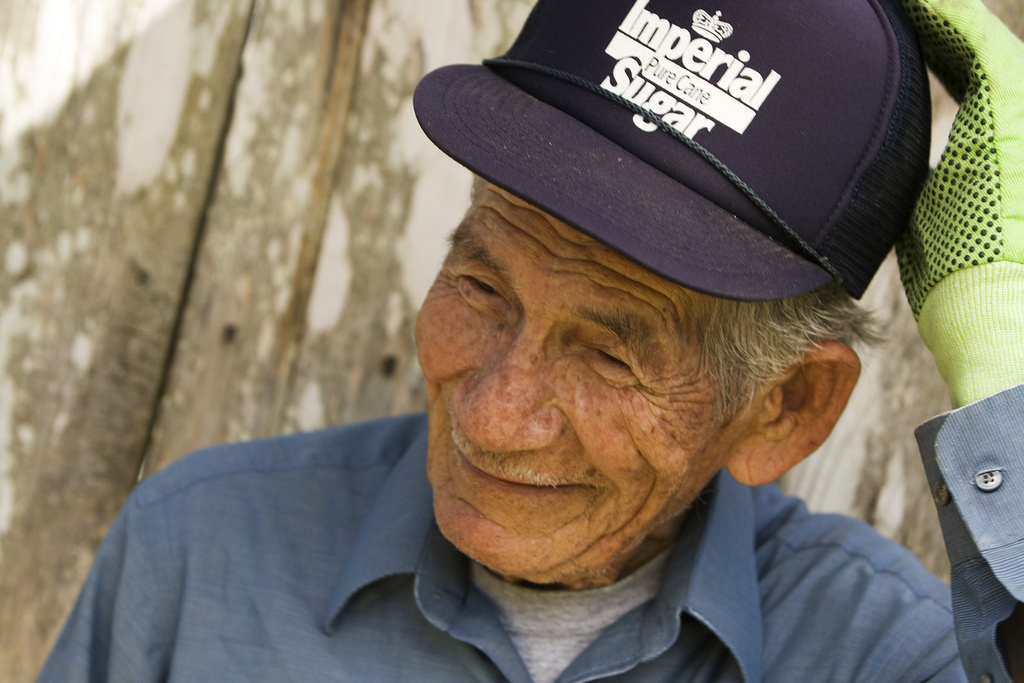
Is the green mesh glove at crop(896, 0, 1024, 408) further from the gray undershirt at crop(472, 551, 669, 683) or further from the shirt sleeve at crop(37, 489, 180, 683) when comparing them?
the shirt sleeve at crop(37, 489, 180, 683)

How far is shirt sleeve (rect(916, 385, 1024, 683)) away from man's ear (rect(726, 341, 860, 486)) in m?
0.27

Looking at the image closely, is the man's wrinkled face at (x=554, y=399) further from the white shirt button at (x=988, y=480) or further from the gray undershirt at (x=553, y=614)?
the white shirt button at (x=988, y=480)

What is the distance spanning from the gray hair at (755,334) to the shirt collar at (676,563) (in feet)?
0.96

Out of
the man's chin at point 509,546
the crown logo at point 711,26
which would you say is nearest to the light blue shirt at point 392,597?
the man's chin at point 509,546

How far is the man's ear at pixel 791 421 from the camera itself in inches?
65.4

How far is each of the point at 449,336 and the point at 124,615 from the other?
0.82 metres

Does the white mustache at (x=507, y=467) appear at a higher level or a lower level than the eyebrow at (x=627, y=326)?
lower

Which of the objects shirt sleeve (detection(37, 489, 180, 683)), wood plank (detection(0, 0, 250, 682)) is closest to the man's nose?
shirt sleeve (detection(37, 489, 180, 683))

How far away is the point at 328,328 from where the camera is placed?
223cm

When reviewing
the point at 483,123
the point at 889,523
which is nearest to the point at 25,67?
the point at 483,123

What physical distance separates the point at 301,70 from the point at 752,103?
117cm

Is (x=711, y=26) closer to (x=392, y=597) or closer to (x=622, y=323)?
(x=622, y=323)

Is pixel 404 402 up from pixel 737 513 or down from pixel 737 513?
down

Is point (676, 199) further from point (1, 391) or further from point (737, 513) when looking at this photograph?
point (1, 391)
